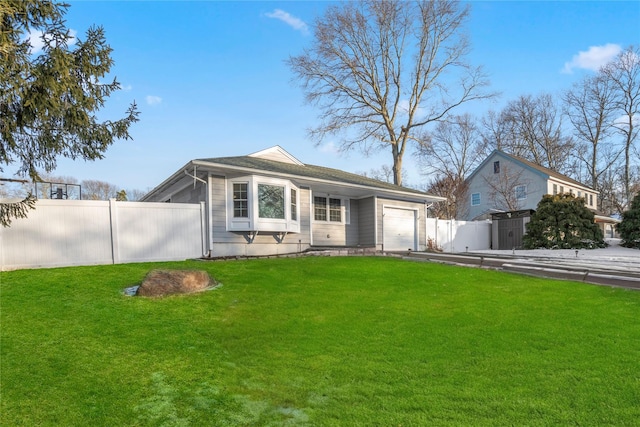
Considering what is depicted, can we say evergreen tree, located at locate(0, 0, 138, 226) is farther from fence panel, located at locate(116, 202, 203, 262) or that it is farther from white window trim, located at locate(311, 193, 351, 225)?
white window trim, located at locate(311, 193, 351, 225)

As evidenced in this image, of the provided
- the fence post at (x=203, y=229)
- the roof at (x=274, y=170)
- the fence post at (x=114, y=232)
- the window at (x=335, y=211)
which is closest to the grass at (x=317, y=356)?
the fence post at (x=114, y=232)

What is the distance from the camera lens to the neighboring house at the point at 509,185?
2764cm

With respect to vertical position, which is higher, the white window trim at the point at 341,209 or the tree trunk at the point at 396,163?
the tree trunk at the point at 396,163

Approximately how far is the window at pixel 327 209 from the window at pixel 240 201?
143 inches

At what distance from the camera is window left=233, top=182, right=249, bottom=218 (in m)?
11.6

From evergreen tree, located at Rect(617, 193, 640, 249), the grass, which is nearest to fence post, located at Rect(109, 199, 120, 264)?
the grass

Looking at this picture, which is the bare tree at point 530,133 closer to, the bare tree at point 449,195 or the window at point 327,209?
the bare tree at point 449,195

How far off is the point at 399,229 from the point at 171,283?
1167 centimetres

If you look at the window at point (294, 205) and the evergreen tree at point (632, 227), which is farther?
the evergreen tree at point (632, 227)

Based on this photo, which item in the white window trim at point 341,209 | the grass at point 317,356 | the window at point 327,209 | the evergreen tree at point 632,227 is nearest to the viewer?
the grass at point 317,356

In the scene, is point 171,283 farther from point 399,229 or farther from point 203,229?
point 399,229

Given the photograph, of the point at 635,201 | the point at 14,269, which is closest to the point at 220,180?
the point at 14,269

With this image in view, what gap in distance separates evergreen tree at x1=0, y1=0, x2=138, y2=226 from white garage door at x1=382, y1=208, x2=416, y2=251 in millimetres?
10724

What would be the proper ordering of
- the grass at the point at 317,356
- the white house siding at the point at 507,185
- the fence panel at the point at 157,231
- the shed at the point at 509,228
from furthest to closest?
1. the white house siding at the point at 507,185
2. the shed at the point at 509,228
3. the fence panel at the point at 157,231
4. the grass at the point at 317,356
